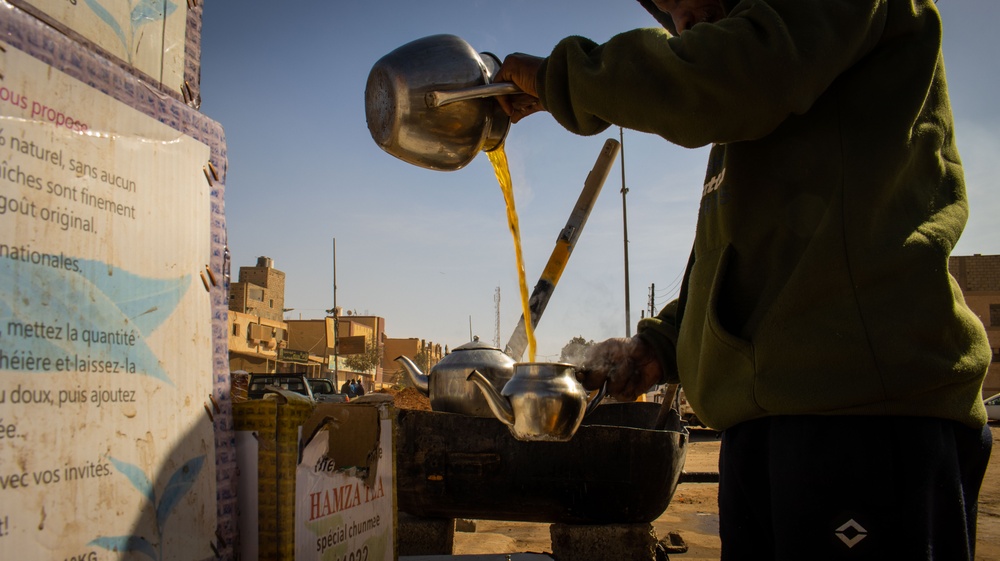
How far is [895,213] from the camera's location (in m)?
1.18

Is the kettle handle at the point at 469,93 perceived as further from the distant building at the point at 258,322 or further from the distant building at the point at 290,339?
the distant building at the point at 290,339

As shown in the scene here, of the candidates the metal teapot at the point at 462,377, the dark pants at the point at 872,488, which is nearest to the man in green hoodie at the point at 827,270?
the dark pants at the point at 872,488

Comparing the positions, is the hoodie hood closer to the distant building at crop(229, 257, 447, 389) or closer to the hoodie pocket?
the hoodie pocket

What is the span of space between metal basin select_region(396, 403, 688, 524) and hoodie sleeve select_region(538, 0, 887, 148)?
6.55 ft

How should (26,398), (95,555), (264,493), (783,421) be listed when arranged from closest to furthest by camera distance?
1. (26,398)
2. (95,555)
3. (783,421)
4. (264,493)

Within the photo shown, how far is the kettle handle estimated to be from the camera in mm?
1674

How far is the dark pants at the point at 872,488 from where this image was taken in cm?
109

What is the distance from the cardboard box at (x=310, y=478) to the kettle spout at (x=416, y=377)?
138 centimetres

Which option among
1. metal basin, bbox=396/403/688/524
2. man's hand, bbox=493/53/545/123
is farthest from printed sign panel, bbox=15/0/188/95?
metal basin, bbox=396/403/688/524

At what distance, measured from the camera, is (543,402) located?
1.58 m

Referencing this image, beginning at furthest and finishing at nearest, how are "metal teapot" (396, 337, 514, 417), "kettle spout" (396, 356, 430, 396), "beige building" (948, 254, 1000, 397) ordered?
"beige building" (948, 254, 1000, 397) → "kettle spout" (396, 356, 430, 396) → "metal teapot" (396, 337, 514, 417)

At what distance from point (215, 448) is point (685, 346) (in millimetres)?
1012

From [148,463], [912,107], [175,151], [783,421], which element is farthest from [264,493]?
[912,107]

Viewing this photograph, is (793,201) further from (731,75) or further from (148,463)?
(148,463)
